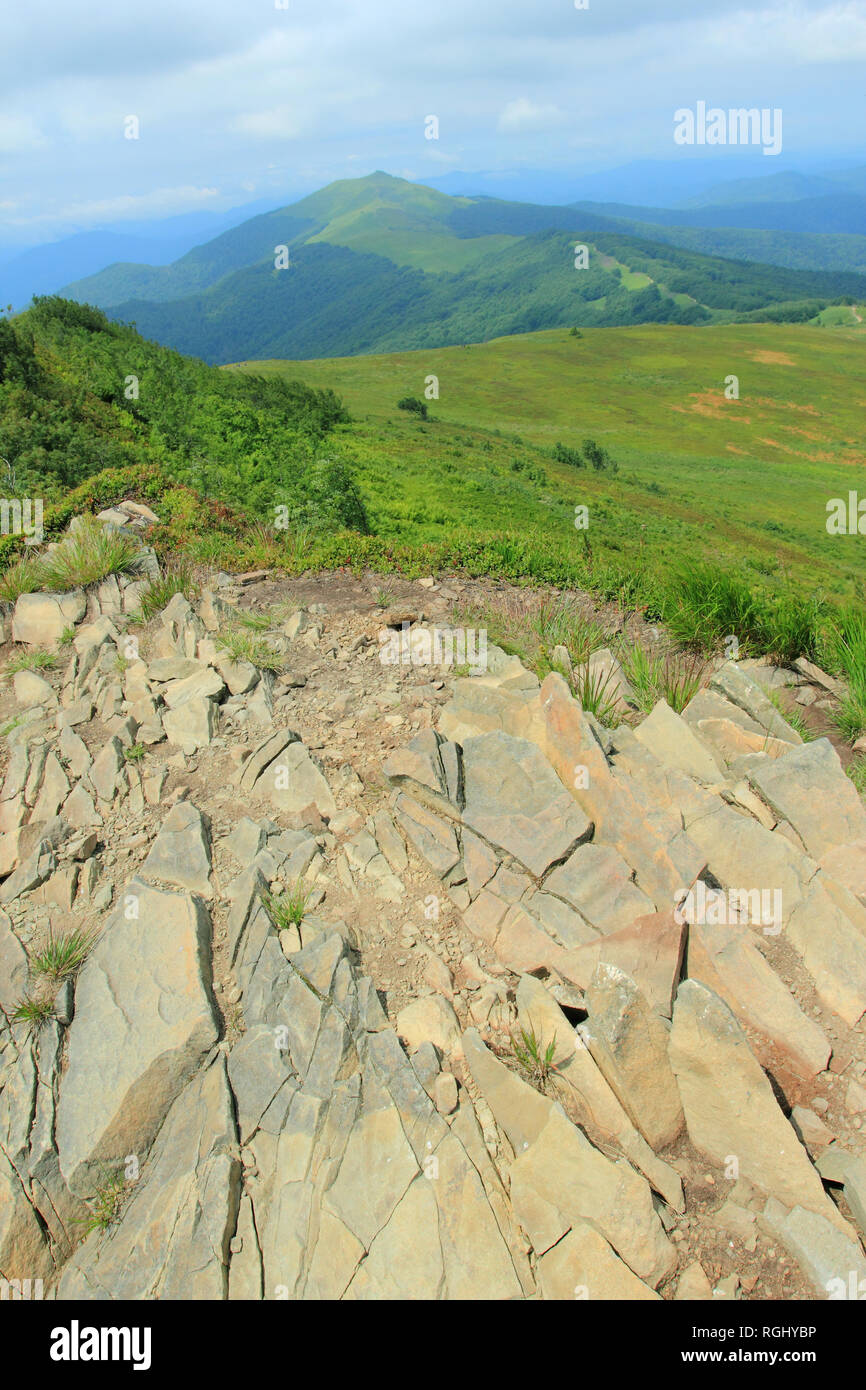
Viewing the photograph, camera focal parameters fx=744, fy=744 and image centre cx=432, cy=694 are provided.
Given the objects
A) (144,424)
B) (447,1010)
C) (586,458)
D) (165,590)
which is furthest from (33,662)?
(586,458)

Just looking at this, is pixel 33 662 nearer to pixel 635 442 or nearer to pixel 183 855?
pixel 183 855

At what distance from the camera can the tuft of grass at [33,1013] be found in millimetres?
6152

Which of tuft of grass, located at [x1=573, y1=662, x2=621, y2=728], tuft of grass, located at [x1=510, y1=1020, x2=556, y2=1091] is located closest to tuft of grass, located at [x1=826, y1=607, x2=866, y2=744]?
tuft of grass, located at [x1=573, y1=662, x2=621, y2=728]

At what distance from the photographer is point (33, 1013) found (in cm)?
616

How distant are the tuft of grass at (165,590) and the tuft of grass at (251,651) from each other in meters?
1.56

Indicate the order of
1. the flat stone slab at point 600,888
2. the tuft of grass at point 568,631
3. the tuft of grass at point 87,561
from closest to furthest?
1. the flat stone slab at point 600,888
2. the tuft of grass at point 568,631
3. the tuft of grass at point 87,561

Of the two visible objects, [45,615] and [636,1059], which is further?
[45,615]

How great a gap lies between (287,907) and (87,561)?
23.8 feet

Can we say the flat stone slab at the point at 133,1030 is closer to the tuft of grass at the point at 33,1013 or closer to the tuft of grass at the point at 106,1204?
the tuft of grass at the point at 106,1204

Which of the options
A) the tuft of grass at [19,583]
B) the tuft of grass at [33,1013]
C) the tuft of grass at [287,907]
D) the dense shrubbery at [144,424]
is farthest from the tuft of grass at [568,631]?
the tuft of grass at [19,583]

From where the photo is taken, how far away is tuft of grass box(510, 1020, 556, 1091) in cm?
525
